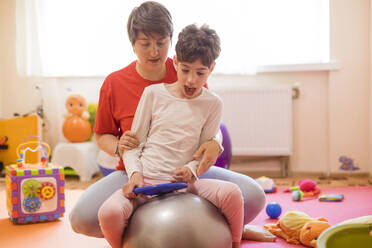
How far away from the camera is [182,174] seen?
138 centimetres

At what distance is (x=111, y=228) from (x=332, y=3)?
299 cm

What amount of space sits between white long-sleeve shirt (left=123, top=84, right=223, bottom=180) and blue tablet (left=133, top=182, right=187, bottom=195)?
0.10m

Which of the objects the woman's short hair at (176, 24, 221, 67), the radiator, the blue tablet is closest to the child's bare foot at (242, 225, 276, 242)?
the blue tablet

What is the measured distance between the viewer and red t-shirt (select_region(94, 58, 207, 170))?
1.69 m

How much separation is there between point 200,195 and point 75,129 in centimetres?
253

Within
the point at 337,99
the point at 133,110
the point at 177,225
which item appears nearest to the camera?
the point at 177,225

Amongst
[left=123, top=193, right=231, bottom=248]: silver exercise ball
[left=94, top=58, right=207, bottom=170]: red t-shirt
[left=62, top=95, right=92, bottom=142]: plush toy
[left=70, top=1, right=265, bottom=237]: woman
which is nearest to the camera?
[left=123, top=193, right=231, bottom=248]: silver exercise ball

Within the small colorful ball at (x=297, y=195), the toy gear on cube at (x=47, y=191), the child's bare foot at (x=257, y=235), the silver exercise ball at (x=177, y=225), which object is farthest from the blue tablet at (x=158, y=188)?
the small colorful ball at (x=297, y=195)

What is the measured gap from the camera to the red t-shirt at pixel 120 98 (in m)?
1.69

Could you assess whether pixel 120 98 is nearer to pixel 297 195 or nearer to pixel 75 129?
pixel 297 195

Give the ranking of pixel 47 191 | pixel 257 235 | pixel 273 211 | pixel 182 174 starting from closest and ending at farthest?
pixel 182 174 → pixel 257 235 → pixel 273 211 → pixel 47 191

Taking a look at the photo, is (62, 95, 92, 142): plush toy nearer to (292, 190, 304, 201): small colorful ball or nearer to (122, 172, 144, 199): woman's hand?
(292, 190, 304, 201): small colorful ball

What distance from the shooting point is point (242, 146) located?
12.2 feet

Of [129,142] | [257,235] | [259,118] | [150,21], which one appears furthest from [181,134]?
[259,118]
